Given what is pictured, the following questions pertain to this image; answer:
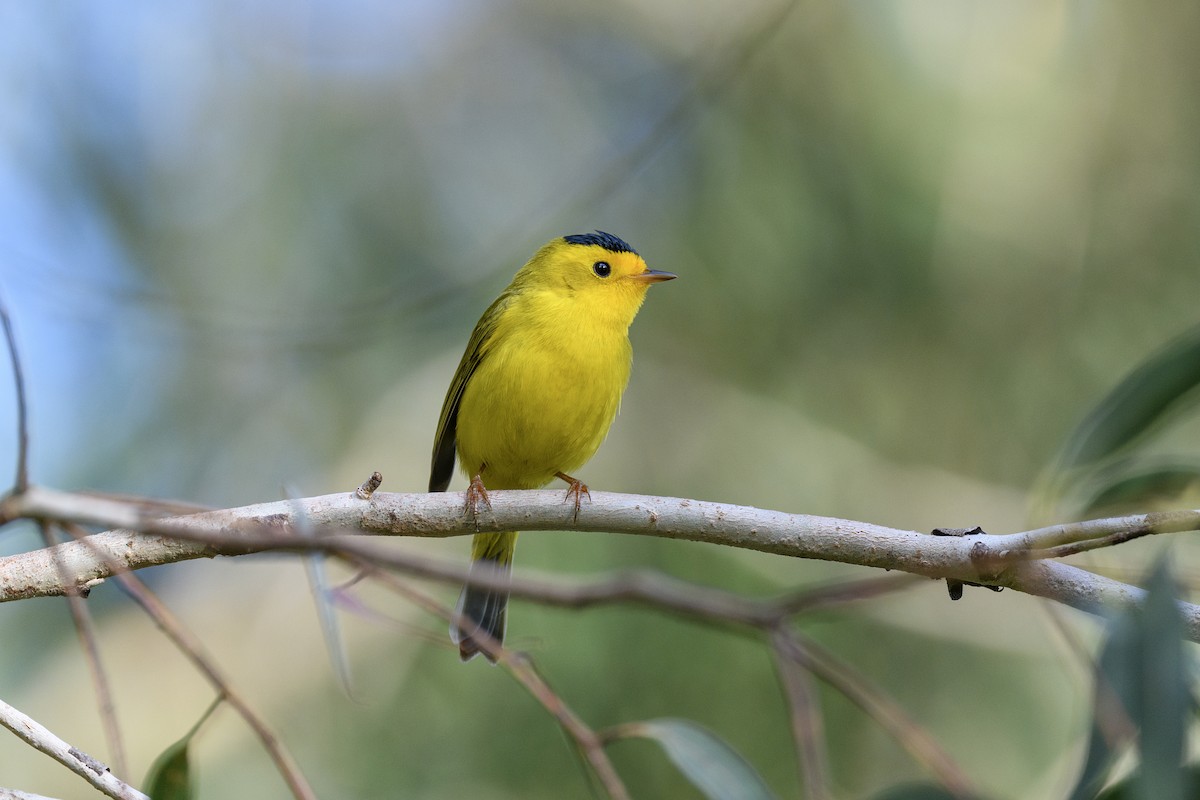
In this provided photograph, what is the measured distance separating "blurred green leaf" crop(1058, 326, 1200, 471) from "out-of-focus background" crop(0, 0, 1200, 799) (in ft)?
12.0

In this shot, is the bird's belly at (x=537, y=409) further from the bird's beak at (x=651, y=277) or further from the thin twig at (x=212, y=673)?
the thin twig at (x=212, y=673)

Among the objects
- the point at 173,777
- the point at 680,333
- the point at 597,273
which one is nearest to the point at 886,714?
the point at 173,777

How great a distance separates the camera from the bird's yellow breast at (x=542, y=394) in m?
4.17

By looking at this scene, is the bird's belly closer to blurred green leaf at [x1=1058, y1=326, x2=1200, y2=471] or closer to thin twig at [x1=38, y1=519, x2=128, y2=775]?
thin twig at [x1=38, y1=519, x2=128, y2=775]

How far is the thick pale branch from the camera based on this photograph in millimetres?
2133

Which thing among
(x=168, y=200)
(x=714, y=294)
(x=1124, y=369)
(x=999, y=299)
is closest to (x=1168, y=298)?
(x=1124, y=369)

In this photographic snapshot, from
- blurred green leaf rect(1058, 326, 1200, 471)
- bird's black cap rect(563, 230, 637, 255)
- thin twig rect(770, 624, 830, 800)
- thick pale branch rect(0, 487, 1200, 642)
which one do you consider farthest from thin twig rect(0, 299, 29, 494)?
bird's black cap rect(563, 230, 637, 255)

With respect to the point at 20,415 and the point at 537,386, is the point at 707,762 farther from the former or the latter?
the point at 537,386

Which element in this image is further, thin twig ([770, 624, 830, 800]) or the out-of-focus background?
the out-of-focus background

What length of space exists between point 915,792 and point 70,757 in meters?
1.54

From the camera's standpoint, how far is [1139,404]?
224 cm

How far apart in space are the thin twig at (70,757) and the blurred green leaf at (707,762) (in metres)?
0.96

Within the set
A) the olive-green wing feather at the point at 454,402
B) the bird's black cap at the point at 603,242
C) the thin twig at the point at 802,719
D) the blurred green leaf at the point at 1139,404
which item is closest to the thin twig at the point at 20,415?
the thin twig at the point at 802,719

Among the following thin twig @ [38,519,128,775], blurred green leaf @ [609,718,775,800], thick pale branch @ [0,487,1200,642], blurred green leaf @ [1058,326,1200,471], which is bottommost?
blurred green leaf @ [609,718,775,800]
